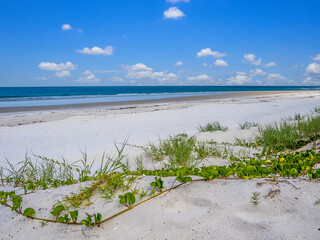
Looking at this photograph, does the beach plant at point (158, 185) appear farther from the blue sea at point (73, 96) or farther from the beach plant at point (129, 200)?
the blue sea at point (73, 96)

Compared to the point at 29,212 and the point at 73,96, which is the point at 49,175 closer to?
the point at 29,212

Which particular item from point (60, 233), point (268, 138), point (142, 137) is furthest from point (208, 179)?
point (142, 137)

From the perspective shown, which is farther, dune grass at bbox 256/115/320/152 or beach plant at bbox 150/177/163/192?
dune grass at bbox 256/115/320/152

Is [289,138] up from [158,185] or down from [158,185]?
down

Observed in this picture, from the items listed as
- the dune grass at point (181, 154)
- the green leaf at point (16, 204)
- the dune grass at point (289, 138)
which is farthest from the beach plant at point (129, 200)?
the dune grass at point (289, 138)

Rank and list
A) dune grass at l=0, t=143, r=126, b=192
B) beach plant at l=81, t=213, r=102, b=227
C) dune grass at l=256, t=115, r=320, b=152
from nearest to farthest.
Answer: beach plant at l=81, t=213, r=102, b=227 → dune grass at l=0, t=143, r=126, b=192 → dune grass at l=256, t=115, r=320, b=152

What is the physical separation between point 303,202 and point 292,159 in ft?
5.15

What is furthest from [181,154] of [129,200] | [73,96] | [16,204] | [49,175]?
[73,96]

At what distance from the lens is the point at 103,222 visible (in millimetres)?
1854

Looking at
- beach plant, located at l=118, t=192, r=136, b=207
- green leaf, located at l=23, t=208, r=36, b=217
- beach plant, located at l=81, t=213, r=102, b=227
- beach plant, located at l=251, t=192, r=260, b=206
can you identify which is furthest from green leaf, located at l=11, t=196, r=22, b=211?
beach plant, located at l=251, t=192, r=260, b=206

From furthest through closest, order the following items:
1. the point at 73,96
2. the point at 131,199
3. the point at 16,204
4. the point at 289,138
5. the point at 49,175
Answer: the point at 73,96 → the point at 289,138 → the point at 49,175 → the point at 16,204 → the point at 131,199

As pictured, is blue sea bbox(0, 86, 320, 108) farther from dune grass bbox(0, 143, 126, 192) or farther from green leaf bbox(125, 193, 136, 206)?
green leaf bbox(125, 193, 136, 206)

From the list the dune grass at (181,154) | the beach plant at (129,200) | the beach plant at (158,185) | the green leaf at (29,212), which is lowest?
the dune grass at (181,154)

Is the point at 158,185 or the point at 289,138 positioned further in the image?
the point at 289,138
